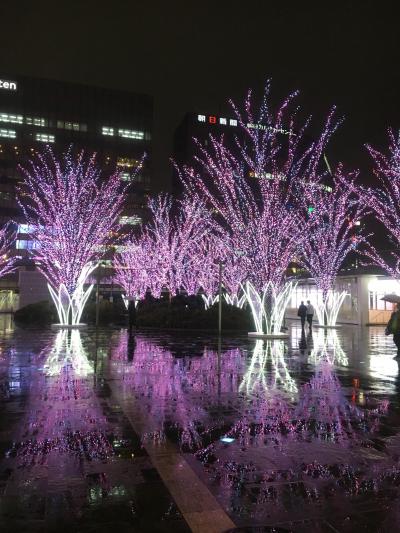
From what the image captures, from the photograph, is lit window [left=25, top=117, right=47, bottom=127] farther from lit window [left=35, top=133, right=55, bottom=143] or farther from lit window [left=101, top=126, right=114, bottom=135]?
lit window [left=101, top=126, right=114, bottom=135]

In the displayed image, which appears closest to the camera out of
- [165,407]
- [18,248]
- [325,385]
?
[165,407]

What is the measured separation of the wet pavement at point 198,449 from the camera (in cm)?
407

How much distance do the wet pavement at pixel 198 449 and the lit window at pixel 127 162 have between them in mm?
92783

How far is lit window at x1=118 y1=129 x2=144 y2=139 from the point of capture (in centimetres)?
10275

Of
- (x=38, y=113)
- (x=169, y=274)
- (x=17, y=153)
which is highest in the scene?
(x=38, y=113)

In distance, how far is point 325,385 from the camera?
9859 millimetres

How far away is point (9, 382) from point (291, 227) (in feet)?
51.1

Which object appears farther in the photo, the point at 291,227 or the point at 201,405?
the point at 291,227

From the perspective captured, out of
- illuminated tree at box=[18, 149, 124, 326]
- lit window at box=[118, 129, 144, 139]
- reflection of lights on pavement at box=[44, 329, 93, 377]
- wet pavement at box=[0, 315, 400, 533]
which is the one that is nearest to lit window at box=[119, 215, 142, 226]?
lit window at box=[118, 129, 144, 139]

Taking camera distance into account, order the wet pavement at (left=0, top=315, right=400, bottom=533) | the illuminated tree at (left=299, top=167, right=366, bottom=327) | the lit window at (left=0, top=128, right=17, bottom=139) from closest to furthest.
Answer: the wet pavement at (left=0, top=315, right=400, bottom=533) → the illuminated tree at (left=299, top=167, right=366, bottom=327) → the lit window at (left=0, top=128, right=17, bottom=139)

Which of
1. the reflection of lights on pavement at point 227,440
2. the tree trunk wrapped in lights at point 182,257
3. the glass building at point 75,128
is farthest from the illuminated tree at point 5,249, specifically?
the reflection of lights on pavement at point 227,440

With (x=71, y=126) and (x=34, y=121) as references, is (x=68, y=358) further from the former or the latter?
(x=71, y=126)

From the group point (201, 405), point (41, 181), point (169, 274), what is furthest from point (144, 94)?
point (201, 405)

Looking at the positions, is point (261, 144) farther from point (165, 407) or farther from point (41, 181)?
point (165, 407)
